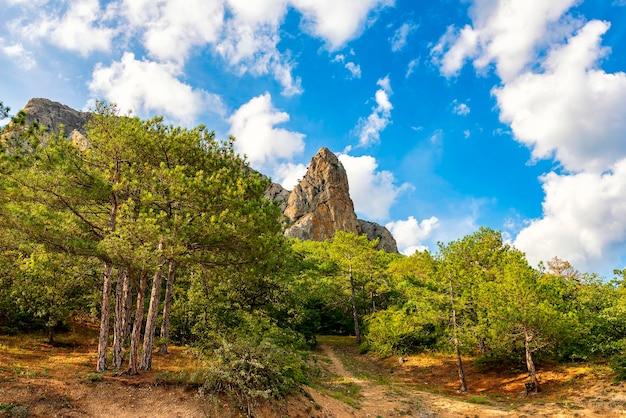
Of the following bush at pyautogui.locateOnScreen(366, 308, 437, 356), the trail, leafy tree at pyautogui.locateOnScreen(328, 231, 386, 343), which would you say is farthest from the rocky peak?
the trail

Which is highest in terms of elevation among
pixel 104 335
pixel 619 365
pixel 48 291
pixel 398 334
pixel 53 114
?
pixel 53 114

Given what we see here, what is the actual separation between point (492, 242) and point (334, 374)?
1615cm

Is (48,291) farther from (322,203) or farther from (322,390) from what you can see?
(322,203)

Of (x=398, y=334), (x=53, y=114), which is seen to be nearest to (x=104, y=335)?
(x=398, y=334)

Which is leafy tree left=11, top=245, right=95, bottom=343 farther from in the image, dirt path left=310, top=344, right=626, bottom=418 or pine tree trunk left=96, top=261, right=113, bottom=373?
dirt path left=310, top=344, right=626, bottom=418

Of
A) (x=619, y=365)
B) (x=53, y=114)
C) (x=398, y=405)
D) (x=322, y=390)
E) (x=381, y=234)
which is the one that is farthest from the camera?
(x=381, y=234)

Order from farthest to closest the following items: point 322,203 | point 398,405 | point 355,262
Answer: point 322,203 < point 355,262 < point 398,405

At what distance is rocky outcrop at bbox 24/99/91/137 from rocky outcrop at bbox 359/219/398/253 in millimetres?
68823

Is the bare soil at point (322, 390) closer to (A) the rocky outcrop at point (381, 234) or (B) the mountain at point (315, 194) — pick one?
(B) the mountain at point (315, 194)

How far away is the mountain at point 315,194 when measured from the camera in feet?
253

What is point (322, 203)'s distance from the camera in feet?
267

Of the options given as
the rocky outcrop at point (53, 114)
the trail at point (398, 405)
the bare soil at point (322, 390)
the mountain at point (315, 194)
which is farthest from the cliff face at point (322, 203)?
the trail at point (398, 405)

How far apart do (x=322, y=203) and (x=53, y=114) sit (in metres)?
63.4

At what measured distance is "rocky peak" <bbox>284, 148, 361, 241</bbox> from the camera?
77.7 m
